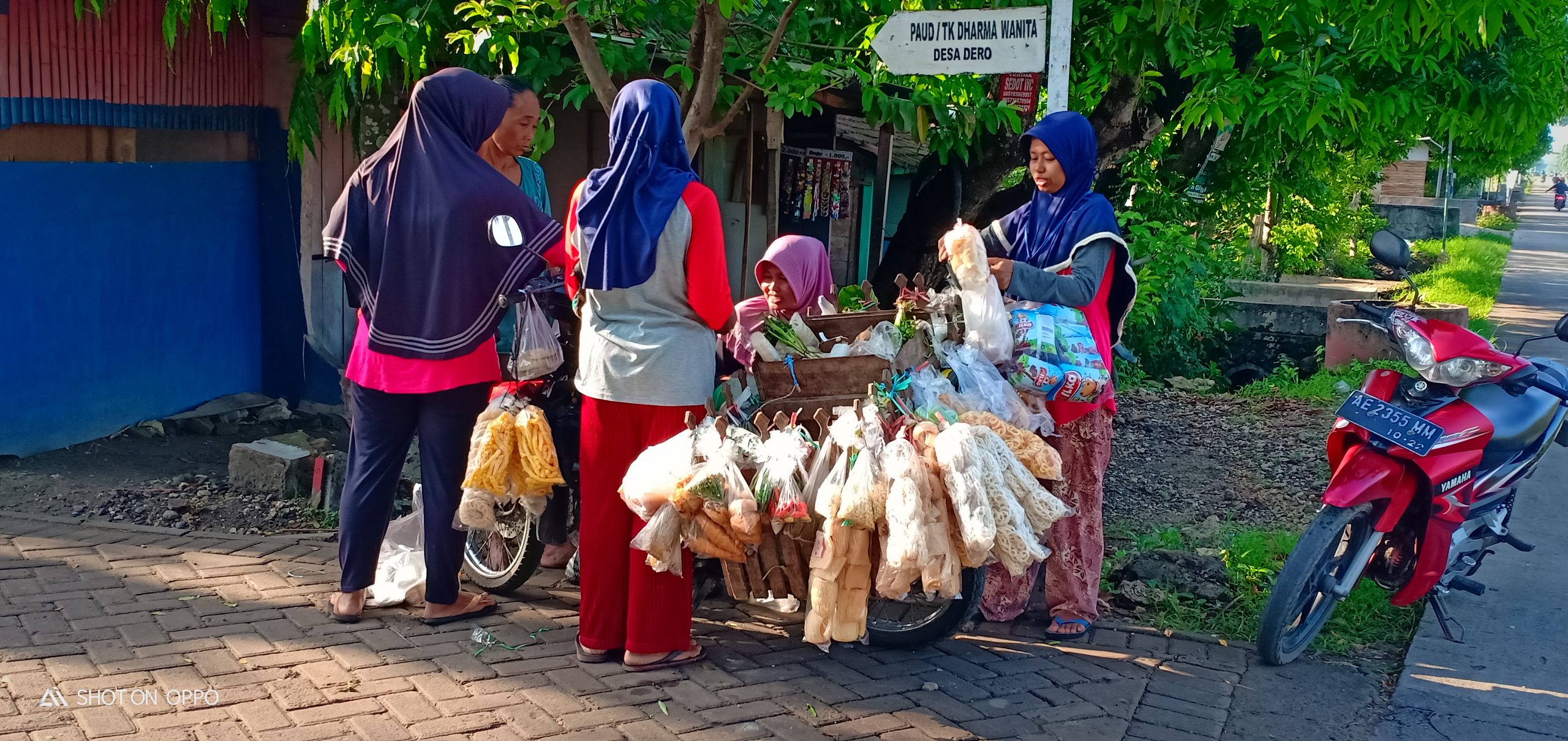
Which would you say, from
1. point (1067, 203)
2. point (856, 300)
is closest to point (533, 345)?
point (856, 300)

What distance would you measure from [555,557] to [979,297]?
2061 mm

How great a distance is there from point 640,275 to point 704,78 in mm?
1858

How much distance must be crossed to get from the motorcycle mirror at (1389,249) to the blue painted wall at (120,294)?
5.94 m

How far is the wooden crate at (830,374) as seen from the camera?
3.73 metres

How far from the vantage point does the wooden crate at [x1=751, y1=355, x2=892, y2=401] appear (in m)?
3.73

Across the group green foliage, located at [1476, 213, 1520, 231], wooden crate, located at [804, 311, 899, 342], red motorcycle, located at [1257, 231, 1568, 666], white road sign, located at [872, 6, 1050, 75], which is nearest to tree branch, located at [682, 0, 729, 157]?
white road sign, located at [872, 6, 1050, 75]

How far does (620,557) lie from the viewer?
3.92 meters

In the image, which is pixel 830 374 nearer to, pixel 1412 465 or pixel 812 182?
pixel 1412 465

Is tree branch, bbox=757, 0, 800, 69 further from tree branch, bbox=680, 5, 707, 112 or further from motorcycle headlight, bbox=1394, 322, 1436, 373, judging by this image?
motorcycle headlight, bbox=1394, 322, 1436, 373

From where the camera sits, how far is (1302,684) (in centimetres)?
402

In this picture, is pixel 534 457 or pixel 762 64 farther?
pixel 762 64

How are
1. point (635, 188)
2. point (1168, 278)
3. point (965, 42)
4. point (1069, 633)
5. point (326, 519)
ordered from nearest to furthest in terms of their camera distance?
point (635, 188) < point (1069, 633) < point (965, 42) < point (326, 519) < point (1168, 278)

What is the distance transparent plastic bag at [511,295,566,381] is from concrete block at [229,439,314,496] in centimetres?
203

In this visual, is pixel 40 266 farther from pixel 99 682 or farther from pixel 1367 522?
pixel 1367 522
